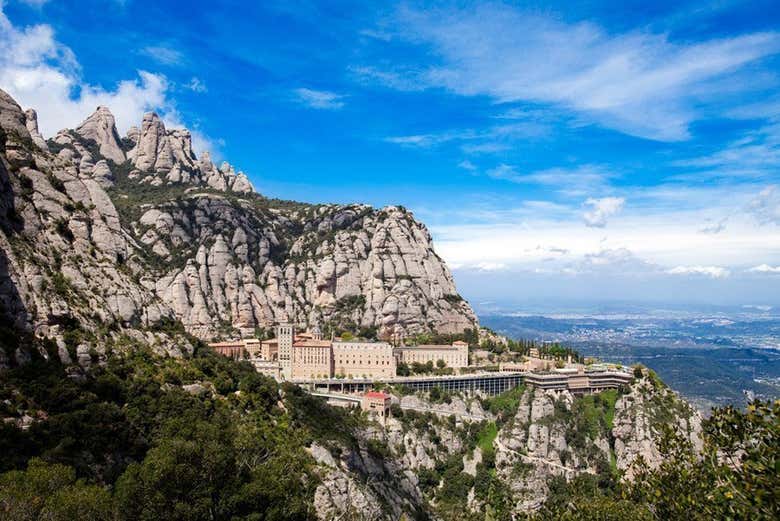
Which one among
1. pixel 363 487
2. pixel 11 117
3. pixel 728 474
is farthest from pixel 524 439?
pixel 11 117

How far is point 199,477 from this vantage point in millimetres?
24391

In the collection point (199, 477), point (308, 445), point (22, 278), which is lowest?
point (308, 445)

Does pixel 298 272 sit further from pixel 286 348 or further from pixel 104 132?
pixel 104 132

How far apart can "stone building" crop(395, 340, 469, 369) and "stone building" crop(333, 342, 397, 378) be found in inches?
286

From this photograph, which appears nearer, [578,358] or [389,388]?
[389,388]

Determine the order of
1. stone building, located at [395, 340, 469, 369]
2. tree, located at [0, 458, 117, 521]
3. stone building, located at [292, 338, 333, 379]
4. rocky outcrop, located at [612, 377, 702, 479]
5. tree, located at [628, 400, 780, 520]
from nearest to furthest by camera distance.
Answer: tree, located at [628, 400, 780, 520] < tree, located at [0, 458, 117, 521] < rocky outcrop, located at [612, 377, 702, 479] < stone building, located at [292, 338, 333, 379] < stone building, located at [395, 340, 469, 369]

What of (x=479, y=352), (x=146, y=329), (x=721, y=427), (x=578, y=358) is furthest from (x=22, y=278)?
(x=578, y=358)

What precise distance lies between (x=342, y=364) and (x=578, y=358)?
5125cm

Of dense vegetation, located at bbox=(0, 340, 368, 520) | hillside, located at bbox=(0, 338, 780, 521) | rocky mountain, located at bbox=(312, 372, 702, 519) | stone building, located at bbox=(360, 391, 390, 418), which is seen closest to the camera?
hillside, located at bbox=(0, 338, 780, 521)

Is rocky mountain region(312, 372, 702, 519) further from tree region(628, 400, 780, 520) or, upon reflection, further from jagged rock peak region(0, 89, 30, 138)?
jagged rock peak region(0, 89, 30, 138)

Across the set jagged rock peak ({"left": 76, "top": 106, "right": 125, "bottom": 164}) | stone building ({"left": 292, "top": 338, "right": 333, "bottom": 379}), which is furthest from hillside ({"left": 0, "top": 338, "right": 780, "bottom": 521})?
jagged rock peak ({"left": 76, "top": 106, "right": 125, "bottom": 164})

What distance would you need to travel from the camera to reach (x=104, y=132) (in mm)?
191625

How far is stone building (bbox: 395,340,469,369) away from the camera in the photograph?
4272 inches

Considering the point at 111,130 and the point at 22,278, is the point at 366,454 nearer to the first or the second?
the point at 22,278
